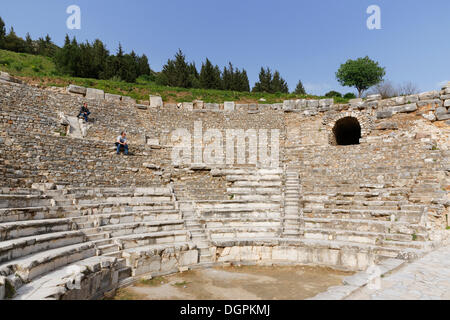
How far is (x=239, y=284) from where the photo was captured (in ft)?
21.0

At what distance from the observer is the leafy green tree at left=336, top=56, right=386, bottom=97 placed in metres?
29.8

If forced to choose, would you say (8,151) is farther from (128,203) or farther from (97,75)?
(97,75)

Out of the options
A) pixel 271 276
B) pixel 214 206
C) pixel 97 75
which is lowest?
pixel 271 276

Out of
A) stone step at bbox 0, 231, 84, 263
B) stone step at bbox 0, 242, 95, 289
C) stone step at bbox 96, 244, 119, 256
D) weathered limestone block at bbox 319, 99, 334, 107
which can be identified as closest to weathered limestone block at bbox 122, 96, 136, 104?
weathered limestone block at bbox 319, 99, 334, 107

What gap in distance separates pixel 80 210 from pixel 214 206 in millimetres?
4143

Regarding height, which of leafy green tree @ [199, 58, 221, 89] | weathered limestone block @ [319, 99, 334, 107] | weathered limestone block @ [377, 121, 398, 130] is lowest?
weathered limestone block @ [377, 121, 398, 130]

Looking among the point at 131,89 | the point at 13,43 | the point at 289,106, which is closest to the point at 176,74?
the point at 131,89

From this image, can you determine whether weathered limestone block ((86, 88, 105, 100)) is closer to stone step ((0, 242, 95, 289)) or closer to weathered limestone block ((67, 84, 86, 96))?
weathered limestone block ((67, 84, 86, 96))

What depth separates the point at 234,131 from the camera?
16.7 m

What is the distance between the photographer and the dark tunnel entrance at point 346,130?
52.5 ft

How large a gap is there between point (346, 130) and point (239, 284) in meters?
14.0

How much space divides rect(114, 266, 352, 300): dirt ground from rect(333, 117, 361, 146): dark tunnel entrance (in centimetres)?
1044

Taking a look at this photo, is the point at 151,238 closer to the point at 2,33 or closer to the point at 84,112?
the point at 84,112
